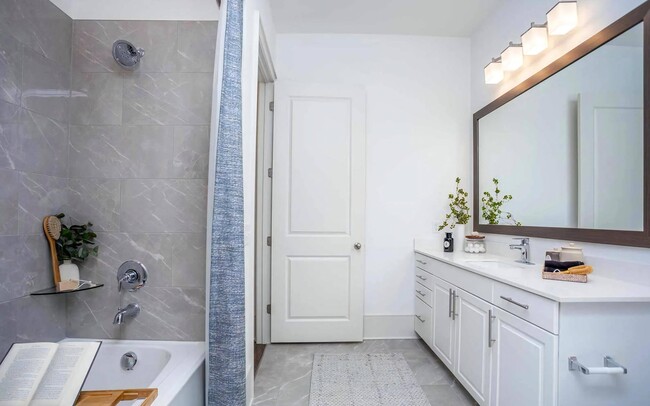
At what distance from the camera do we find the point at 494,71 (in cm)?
238

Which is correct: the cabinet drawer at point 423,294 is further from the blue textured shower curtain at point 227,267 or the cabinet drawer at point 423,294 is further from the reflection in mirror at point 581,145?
the blue textured shower curtain at point 227,267

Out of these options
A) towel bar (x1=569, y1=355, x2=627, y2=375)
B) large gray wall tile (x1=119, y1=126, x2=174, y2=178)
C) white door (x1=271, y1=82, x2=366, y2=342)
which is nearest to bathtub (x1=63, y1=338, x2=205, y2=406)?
large gray wall tile (x1=119, y1=126, x2=174, y2=178)

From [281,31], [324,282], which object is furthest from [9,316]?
[281,31]

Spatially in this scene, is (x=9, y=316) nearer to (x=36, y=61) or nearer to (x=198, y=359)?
(x=198, y=359)

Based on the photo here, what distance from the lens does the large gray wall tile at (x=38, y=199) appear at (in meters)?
1.45

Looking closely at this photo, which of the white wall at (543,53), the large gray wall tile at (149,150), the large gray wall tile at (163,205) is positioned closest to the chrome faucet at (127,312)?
the large gray wall tile at (163,205)

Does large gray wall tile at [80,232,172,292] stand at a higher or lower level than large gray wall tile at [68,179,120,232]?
lower

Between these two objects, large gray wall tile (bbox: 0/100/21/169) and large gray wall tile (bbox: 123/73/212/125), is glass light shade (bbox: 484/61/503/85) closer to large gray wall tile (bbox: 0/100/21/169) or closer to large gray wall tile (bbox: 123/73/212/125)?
large gray wall tile (bbox: 123/73/212/125)

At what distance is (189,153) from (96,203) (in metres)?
0.59

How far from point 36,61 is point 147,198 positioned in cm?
83

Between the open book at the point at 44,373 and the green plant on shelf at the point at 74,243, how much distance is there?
56cm

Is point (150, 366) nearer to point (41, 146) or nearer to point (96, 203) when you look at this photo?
point (96, 203)

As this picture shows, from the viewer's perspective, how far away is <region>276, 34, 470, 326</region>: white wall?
280cm

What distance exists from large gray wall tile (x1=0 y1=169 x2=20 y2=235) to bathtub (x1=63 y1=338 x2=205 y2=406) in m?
0.73
